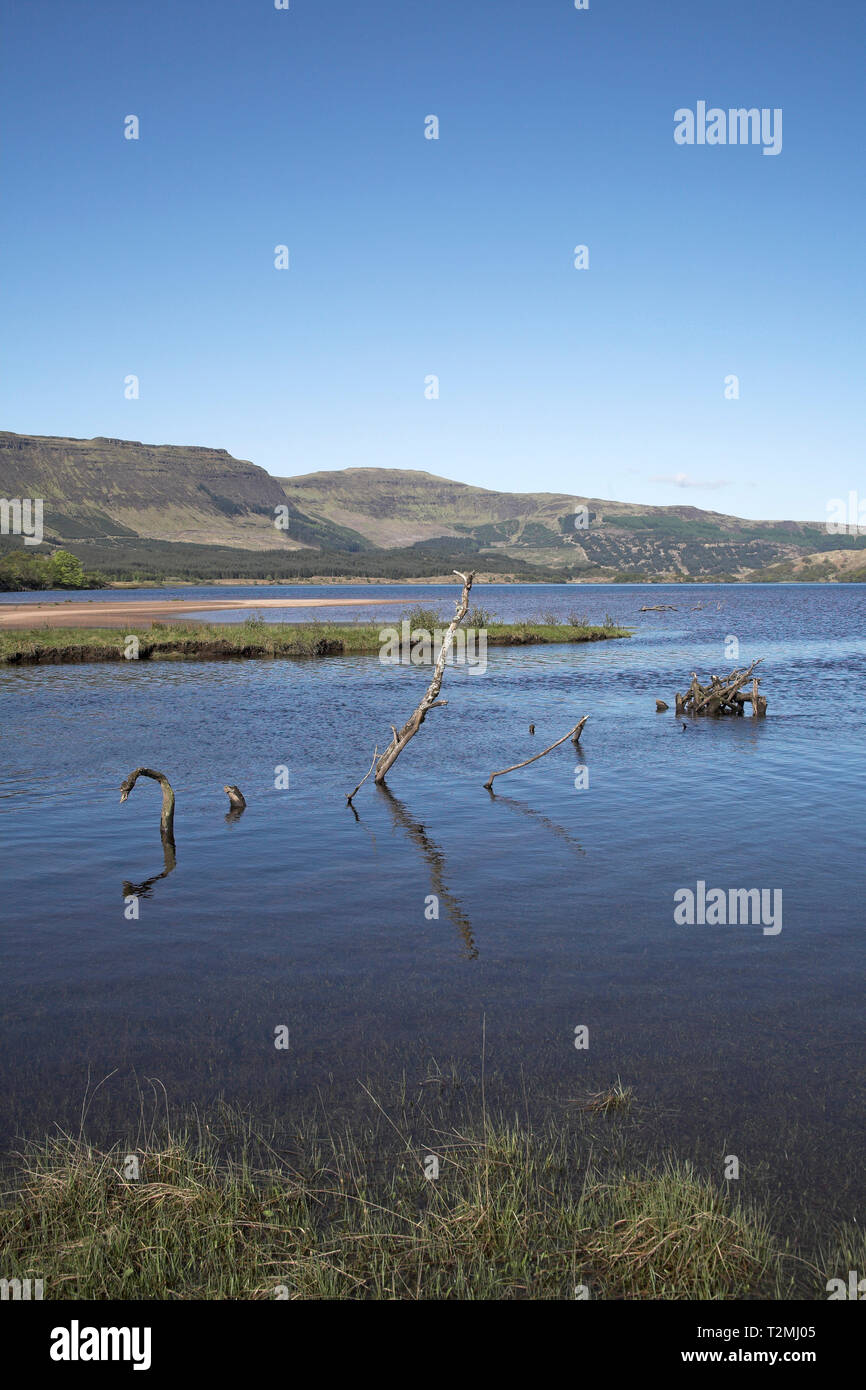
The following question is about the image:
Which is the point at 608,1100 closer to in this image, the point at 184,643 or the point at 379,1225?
the point at 379,1225

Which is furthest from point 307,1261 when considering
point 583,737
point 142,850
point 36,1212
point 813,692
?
point 813,692

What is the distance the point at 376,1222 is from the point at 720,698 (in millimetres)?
32618

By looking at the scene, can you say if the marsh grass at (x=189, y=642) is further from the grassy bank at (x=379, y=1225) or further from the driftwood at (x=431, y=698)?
the grassy bank at (x=379, y=1225)

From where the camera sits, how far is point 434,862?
19.4m

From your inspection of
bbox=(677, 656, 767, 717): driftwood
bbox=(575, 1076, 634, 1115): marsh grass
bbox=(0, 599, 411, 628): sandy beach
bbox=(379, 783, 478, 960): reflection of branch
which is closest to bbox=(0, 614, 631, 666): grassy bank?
bbox=(0, 599, 411, 628): sandy beach

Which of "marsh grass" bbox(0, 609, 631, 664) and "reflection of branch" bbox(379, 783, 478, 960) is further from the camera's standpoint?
"marsh grass" bbox(0, 609, 631, 664)

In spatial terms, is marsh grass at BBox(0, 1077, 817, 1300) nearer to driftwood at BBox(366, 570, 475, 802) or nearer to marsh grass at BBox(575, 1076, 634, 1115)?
marsh grass at BBox(575, 1076, 634, 1115)

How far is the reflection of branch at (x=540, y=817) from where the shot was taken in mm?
20781

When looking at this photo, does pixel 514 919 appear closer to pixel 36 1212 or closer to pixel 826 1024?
pixel 826 1024

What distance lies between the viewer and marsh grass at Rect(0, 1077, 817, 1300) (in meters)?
7.05

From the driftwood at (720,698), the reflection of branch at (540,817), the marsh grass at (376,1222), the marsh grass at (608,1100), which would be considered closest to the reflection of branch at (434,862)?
the reflection of branch at (540,817)

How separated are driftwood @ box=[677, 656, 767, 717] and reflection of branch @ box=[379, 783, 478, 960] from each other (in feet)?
55.7

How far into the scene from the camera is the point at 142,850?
66.1ft

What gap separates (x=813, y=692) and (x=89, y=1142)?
149ft
